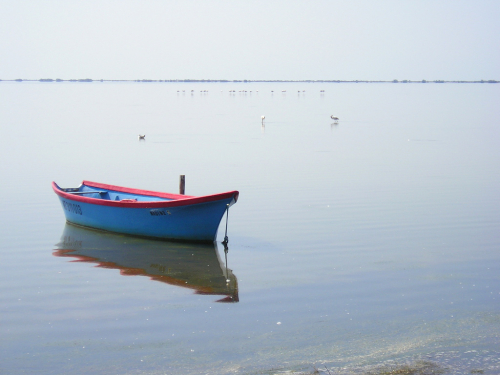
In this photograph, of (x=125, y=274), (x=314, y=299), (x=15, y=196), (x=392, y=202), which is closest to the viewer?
(x=314, y=299)

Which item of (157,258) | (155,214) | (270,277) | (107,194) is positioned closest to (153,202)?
(155,214)

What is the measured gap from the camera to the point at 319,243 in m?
15.8

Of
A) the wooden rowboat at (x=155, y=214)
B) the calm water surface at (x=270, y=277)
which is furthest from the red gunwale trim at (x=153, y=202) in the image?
the calm water surface at (x=270, y=277)

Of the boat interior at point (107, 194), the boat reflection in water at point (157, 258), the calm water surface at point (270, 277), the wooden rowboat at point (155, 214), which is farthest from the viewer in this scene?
the boat interior at point (107, 194)

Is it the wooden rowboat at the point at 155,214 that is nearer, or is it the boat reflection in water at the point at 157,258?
the boat reflection in water at the point at 157,258

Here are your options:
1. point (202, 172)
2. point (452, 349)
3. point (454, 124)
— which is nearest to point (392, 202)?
point (202, 172)

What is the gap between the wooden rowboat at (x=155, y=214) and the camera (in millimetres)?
15406

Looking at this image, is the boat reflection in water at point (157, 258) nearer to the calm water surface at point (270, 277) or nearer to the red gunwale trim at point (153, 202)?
the calm water surface at point (270, 277)

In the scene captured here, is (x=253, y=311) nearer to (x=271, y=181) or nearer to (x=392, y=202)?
(x=392, y=202)

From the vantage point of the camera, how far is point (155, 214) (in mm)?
16125

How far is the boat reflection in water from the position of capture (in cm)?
1298

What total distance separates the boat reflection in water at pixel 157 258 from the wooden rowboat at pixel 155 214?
25cm

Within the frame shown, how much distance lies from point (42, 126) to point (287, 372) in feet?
156

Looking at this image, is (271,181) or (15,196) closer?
(15,196)
